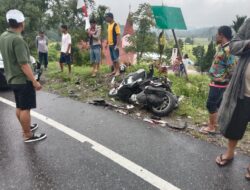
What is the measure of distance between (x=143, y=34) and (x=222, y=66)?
640 centimetres

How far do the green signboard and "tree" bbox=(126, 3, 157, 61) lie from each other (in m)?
1.79

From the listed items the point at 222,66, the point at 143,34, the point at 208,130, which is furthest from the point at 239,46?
the point at 143,34

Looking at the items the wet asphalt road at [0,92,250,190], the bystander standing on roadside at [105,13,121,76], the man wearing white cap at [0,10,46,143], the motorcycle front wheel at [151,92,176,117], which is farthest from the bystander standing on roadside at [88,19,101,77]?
the man wearing white cap at [0,10,46,143]

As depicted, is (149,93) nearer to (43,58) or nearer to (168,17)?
(168,17)

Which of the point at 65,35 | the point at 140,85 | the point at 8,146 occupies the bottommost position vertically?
the point at 8,146

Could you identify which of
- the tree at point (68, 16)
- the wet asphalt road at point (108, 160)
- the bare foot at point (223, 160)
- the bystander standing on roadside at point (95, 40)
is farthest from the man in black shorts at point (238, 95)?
the tree at point (68, 16)

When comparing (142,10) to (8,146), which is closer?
(8,146)

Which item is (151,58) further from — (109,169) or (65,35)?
(109,169)

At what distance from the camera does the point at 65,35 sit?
377 inches

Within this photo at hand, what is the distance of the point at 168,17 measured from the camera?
8.29 m

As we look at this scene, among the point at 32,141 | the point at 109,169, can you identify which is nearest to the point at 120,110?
the point at 32,141

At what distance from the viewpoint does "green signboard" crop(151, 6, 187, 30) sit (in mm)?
8227

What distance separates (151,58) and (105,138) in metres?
6.77

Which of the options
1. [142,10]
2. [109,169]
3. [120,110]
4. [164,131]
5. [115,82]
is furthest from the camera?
[142,10]
